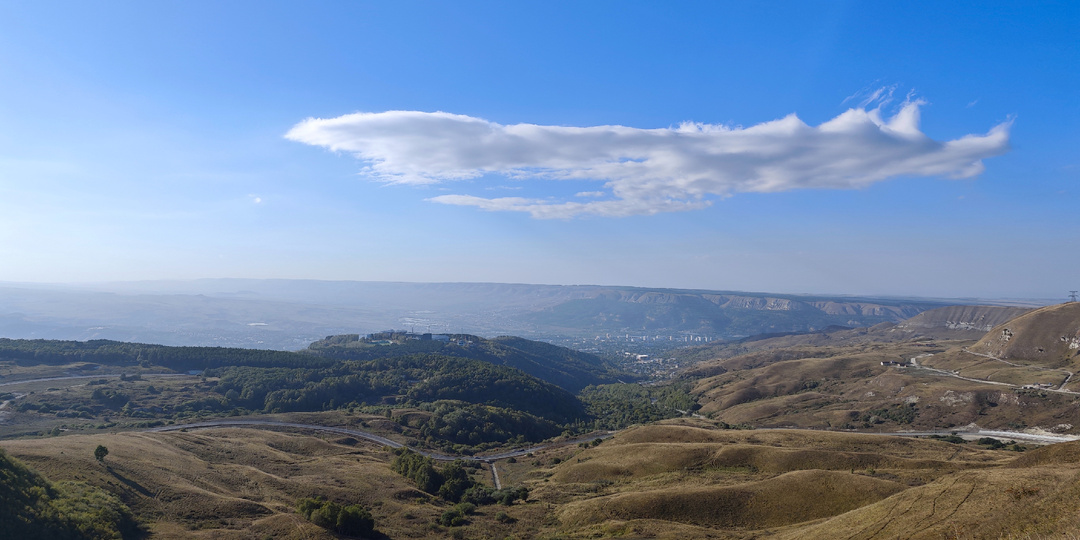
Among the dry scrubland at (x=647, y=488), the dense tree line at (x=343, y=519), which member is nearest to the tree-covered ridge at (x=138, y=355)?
the dry scrubland at (x=647, y=488)

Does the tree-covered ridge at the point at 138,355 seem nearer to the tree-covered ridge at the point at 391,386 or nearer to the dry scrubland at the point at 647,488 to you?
the tree-covered ridge at the point at 391,386

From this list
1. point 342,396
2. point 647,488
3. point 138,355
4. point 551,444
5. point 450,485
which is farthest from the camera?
point 138,355

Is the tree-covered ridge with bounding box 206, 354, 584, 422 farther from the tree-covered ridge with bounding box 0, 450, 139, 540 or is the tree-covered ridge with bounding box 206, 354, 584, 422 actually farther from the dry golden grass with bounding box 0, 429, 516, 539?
the tree-covered ridge with bounding box 0, 450, 139, 540

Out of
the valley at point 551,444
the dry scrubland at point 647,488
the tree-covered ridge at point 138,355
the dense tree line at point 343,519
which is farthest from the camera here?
the tree-covered ridge at point 138,355

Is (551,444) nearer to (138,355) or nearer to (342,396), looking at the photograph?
(342,396)

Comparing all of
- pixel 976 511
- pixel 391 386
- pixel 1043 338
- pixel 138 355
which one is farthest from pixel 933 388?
pixel 138 355

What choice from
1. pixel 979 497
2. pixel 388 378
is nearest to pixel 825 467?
pixel 979 497

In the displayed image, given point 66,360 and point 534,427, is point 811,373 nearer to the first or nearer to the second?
point 534,427
